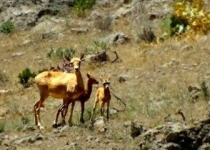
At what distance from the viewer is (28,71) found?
16.5 metres

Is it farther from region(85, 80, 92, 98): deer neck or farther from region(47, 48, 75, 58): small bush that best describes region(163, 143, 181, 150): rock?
region(47, 48, 75, 58): small bush

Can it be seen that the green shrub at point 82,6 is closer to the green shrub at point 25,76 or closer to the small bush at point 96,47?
the small bush at point 96,47

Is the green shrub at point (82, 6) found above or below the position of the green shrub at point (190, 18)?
above

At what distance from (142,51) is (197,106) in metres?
7.30

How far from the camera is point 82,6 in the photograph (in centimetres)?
2380

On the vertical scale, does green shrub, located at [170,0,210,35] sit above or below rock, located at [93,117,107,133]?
above

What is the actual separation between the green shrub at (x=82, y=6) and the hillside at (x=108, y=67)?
121 mm

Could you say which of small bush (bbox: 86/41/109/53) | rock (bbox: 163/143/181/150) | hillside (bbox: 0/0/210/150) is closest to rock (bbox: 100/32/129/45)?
hillside (bbox: 0/0/210/150)

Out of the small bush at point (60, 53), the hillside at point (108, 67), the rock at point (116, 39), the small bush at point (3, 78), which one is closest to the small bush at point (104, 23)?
the hillside at point (108, 67)

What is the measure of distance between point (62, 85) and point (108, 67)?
19.0 ft

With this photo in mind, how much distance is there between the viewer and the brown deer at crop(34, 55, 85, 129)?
10.6 m

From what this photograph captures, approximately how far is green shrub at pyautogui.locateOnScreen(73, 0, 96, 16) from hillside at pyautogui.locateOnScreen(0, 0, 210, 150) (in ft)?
0.40

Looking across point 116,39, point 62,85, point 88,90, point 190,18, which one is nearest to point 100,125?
point 88,90

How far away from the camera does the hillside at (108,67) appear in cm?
989
